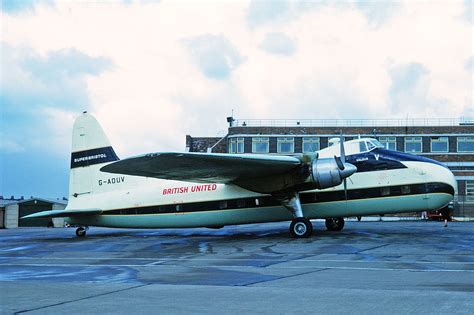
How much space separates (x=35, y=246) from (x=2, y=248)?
1.29 meters

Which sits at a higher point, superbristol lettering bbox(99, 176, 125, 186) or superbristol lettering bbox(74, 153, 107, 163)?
superbristol lettering bbox(74, 153, 107, 163)

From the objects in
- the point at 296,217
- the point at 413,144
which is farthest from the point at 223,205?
the point at 413,144

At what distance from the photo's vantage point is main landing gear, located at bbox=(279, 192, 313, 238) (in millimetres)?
23125

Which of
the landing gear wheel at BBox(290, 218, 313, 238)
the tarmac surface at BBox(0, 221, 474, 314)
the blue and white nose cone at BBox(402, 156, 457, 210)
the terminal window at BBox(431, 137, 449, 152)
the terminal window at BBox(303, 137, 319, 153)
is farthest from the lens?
the terminal window at BBox(303, 137, 319, 153)

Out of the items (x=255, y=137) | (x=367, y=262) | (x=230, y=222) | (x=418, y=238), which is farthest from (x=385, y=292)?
(x=255, y=137)

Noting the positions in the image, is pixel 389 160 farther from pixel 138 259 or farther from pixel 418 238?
pixel 138 259

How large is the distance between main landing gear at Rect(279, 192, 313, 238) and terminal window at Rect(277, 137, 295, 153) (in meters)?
52.8

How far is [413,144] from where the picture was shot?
246ft

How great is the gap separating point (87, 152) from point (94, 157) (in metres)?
0.57

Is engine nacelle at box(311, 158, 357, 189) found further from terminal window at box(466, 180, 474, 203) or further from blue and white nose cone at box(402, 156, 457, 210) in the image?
terminal window at box(466, 180, 474, 203)

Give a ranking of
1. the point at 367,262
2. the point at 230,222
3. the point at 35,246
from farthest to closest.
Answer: the point at 230,222 → the point at 35,246 → the point at 367,262

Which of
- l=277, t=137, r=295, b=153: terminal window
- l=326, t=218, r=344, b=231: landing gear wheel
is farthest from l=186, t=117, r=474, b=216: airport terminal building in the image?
l=326, t=218, r=344, b=231: landing gear wheel

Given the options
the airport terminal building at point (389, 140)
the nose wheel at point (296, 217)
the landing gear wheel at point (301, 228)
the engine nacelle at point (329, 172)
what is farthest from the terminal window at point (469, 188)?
the landing gear wheel at point (301, 228)

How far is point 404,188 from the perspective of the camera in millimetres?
23547
